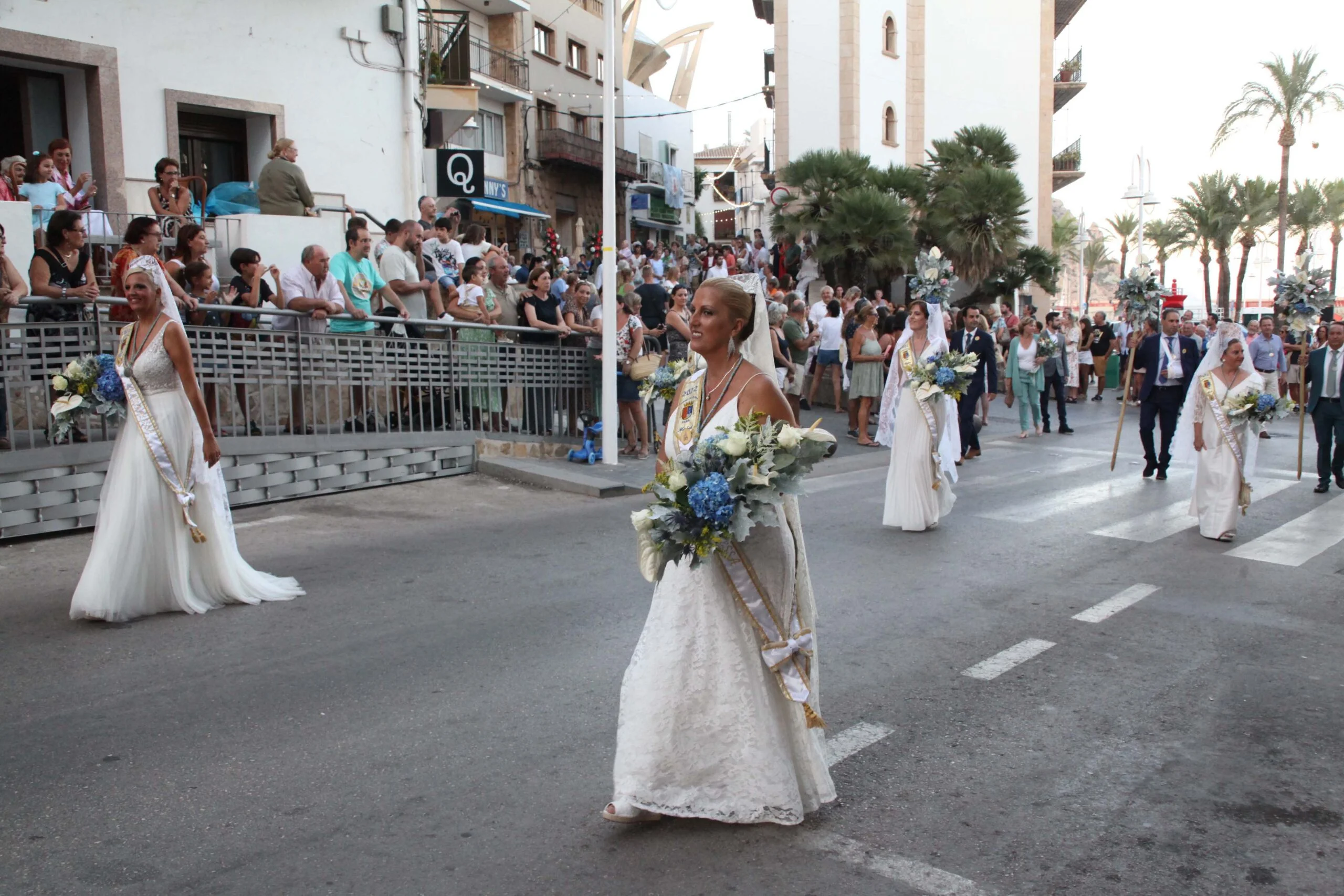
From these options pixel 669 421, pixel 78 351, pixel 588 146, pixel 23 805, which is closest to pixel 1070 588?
pixel 669 421

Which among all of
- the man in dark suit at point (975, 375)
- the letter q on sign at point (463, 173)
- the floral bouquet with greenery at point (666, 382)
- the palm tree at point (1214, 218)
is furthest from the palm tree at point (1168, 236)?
the floral bouquet with greenery at point (666, 382)

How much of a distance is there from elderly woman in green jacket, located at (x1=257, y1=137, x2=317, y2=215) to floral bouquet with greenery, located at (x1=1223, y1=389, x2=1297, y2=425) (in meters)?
10.4

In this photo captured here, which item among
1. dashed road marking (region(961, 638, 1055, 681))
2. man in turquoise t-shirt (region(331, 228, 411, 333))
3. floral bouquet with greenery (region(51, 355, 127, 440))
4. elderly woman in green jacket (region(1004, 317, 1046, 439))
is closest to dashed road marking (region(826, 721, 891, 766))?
dashed road marking (region(961, 638, 1055, 681))

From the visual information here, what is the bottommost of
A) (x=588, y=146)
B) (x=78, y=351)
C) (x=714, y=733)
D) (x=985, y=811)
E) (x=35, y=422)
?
(x=985, y=811)

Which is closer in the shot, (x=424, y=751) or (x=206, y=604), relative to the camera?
(x=424, y=751)

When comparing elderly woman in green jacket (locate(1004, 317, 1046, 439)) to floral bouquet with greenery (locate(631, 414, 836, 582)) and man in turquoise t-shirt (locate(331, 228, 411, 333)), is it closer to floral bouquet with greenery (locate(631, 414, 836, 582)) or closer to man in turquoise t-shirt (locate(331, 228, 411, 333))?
man in turquoise t-shirt (locate(331, 228, 411, 333))

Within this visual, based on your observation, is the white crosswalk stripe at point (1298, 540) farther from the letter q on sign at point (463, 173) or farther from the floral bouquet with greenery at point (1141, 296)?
the letter q on sign at point (463, 173)

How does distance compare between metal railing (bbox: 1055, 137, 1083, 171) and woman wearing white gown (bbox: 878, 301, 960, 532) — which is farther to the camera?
metal railing (bbox: 1055, 137, 1083, 171)

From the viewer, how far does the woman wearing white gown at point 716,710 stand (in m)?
3.92

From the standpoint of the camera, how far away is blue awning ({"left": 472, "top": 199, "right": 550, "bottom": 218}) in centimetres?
3681

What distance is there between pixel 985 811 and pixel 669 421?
73.9 inches

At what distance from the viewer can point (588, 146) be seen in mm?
44938

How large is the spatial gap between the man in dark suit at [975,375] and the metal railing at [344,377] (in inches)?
201

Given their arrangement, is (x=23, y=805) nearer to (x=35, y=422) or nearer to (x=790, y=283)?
(x=35, y=422)
